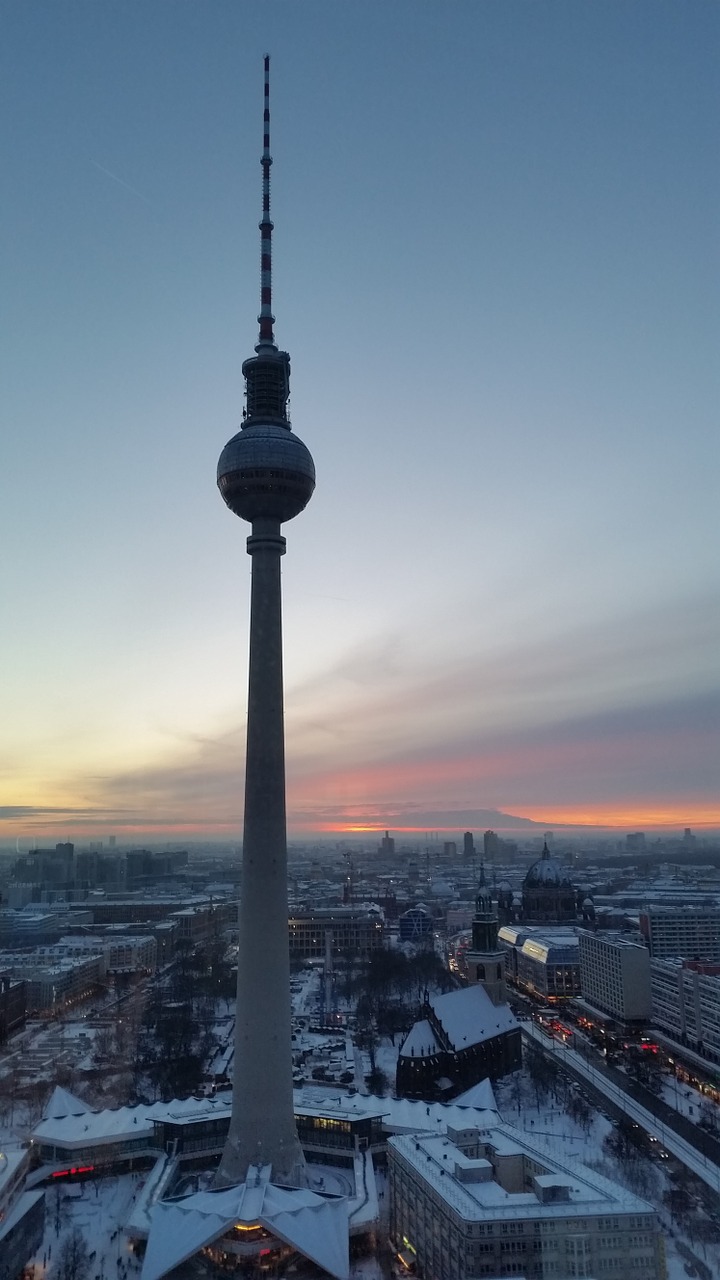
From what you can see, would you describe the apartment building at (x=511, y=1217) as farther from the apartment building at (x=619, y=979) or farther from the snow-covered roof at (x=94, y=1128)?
the apartment building at (x=619, y=979)

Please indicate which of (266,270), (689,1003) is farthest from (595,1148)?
(266,270)

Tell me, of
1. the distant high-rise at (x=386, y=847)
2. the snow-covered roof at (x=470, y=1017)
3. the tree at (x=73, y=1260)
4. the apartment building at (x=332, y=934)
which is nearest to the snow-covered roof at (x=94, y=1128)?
the tree at (x=73, y=1260)

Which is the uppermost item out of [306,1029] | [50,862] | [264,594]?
[264,594]

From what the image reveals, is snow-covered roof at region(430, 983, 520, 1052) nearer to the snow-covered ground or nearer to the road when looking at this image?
the snow-covered ground

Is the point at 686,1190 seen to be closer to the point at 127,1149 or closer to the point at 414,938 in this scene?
the point at 127,1149

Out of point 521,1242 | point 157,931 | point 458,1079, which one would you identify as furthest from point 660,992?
point 157,931

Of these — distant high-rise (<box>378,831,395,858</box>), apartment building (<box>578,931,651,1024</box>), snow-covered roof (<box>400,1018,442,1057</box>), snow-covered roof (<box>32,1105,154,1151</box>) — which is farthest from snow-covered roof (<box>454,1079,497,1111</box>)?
distant high-rise (<box>378,831,395,858</box>)

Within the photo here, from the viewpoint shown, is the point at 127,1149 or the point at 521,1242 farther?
the point at 127,1149

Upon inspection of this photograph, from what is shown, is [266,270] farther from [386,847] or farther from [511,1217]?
[386,847]
